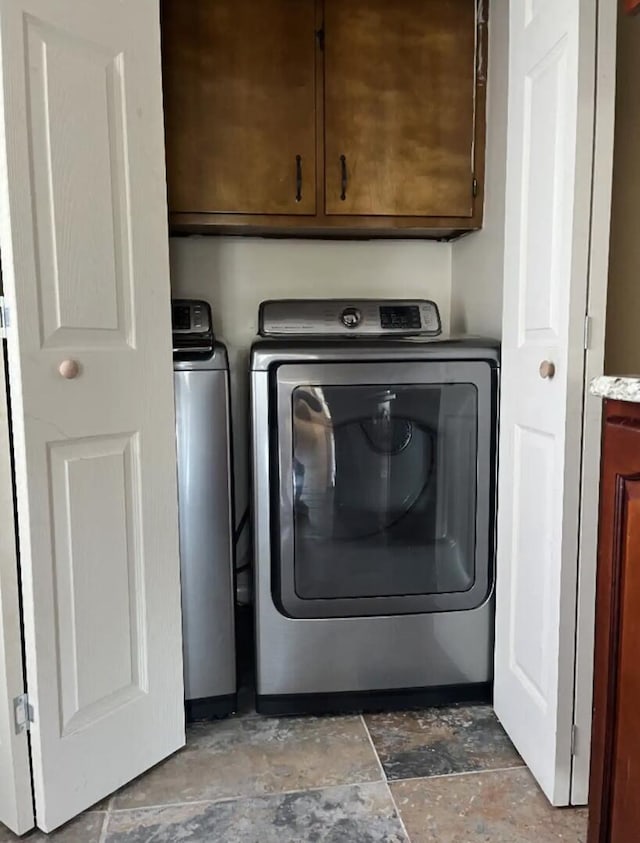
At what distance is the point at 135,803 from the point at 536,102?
68.2 inches

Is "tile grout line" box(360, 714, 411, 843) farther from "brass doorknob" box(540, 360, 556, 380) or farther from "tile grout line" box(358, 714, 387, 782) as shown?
"brass doorknob" box(540, 360, 556, 380)

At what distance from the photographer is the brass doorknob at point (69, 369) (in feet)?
4.08

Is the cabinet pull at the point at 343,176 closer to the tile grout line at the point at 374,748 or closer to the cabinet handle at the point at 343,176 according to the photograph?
the cabinet handle at the point at 343,176

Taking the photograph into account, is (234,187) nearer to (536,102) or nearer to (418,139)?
(418,139)

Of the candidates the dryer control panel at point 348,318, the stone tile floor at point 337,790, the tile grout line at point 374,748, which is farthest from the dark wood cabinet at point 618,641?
the dryer control panel at point 348,318

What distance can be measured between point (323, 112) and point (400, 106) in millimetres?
225

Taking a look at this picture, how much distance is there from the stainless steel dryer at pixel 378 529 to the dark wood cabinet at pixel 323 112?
0.46 m

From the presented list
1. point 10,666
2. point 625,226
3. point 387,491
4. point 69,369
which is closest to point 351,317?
point 387,491

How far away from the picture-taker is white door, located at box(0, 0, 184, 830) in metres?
1.19

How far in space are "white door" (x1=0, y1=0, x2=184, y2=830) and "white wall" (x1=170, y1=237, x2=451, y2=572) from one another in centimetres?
70

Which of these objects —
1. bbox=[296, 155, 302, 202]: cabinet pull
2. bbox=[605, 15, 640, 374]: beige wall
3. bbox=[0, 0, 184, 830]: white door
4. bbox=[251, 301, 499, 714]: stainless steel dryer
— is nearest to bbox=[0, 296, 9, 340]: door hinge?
bbox=[0, 0, 184, 830]: white door

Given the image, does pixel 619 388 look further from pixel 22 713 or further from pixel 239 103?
pixel 239 103

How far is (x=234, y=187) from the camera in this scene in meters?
1.82

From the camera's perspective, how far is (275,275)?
217 centimetres
